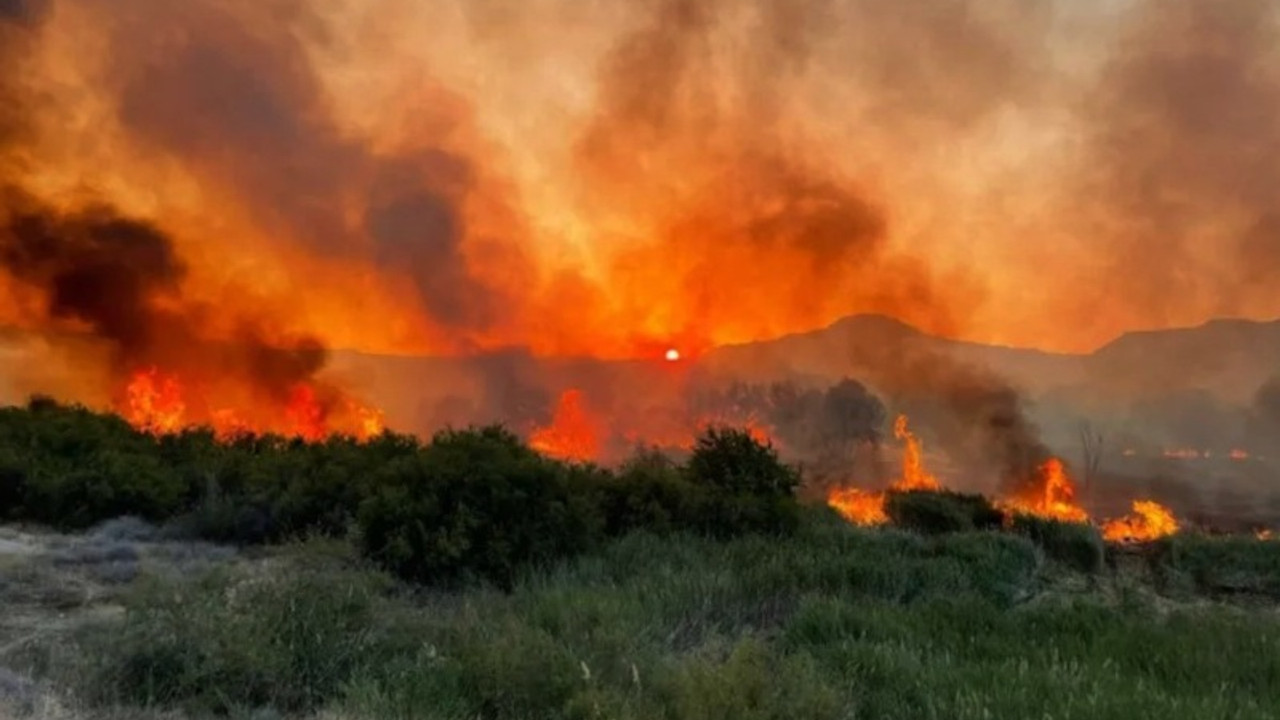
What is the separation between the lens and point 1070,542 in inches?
657

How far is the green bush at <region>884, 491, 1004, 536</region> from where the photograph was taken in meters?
19.4

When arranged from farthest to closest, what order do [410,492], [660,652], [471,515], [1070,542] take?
1. [1070,542]
2. [410,492]
3. [471,515]
4. [660,652]

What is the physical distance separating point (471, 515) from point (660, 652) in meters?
5.33

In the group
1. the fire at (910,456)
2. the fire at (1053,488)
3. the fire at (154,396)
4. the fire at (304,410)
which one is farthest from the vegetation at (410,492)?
the fire at (1053,488)

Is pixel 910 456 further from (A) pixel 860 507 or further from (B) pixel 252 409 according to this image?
(B) pixel 252 409

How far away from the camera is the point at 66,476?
18391 mm

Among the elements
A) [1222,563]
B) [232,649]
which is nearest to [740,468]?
[1222,563]

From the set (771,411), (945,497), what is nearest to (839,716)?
(945,497)

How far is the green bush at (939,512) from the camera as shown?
19.4 metres

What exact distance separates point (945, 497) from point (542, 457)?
10435mm

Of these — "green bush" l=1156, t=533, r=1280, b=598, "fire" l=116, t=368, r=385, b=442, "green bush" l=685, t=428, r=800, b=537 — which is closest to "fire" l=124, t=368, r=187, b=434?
"fire" l=116, t=368, r=385, b=442

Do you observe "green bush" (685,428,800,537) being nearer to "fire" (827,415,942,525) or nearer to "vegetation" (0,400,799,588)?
"vegetation" (0,400,799,588)

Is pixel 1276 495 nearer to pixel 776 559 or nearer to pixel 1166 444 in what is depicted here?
pixel 1166 444

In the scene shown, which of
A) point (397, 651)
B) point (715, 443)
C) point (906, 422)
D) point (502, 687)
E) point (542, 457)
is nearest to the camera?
point (502, 687)
